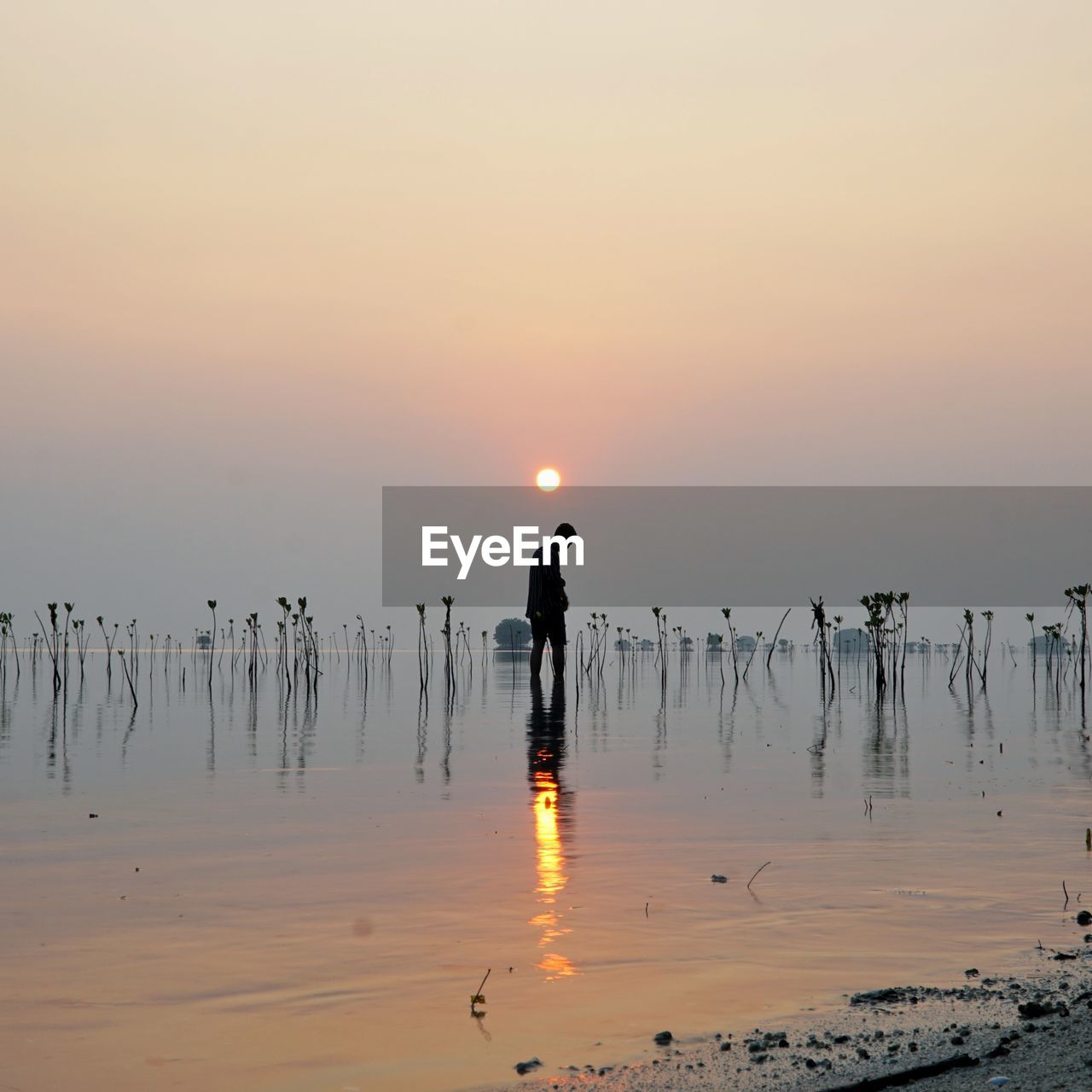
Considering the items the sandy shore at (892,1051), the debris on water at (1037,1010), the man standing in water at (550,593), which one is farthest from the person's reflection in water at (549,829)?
the man standing in water at (550,593)

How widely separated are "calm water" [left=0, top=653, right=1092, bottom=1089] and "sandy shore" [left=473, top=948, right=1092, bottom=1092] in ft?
0.79

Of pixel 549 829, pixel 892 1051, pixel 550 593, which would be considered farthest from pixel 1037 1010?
pixel 550 593

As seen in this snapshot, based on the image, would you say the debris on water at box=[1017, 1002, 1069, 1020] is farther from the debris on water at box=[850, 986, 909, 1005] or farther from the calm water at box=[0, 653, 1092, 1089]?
the calm water at box=[0, 653, 1092, 1089]

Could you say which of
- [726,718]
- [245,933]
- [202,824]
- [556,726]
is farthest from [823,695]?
[245,933]

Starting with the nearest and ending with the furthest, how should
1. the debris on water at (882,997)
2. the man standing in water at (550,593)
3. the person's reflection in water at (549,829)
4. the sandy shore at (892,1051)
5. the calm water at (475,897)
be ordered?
1. the sandy shore at (892,1051)
2. the calm water at (475,897)
3. the debris on water at (882,997)
4. the person's reflection in water at (549,829)
5. the man standing in water at (550,593)

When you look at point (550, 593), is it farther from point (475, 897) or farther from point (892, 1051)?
point (892, 1051)

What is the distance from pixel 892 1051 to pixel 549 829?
6.70 metres

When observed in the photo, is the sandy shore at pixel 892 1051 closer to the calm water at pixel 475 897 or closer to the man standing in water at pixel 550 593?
the calm water at pixel 475 897

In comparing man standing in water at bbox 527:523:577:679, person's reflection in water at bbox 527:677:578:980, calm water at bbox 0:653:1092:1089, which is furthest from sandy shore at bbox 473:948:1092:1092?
man standing in water at bbox 527:523:577:679

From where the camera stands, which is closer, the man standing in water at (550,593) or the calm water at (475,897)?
the calm water at (475,897)

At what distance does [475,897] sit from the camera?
8.98 m

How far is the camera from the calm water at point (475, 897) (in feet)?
19.7

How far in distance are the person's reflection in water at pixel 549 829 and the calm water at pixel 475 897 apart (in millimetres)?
42

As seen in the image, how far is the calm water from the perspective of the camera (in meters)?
6.01
